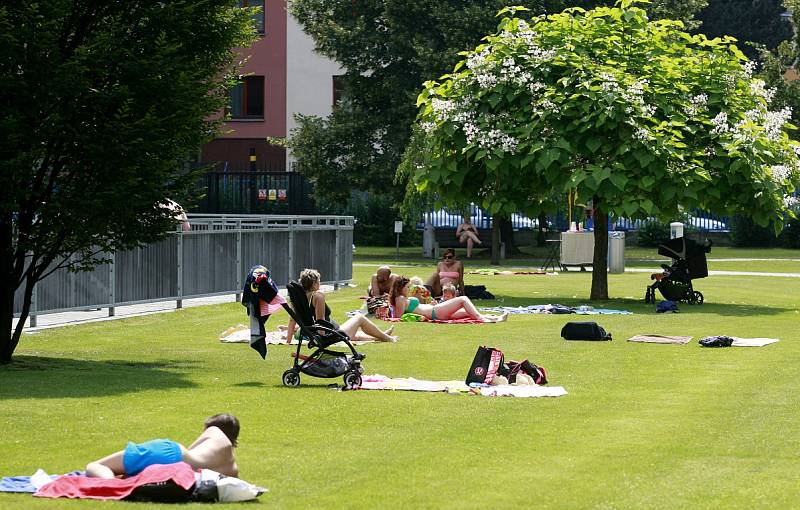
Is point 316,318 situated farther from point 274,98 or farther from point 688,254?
point 274,98

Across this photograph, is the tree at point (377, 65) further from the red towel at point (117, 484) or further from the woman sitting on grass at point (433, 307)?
the red towel at point (117, 484)

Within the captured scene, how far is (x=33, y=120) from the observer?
18.1 m

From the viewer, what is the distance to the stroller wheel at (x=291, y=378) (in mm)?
16922

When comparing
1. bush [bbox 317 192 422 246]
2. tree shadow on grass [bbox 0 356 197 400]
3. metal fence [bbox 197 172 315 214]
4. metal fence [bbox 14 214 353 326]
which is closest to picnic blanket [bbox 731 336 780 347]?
tree shadow on grass [bbox 0 356 197 400]

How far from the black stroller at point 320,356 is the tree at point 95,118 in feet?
8.35

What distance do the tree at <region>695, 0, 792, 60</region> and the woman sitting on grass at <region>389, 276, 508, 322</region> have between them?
63.8 m

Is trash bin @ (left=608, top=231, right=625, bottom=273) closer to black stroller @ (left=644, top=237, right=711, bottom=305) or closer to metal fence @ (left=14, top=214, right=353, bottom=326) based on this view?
metal fence @ (left=14, top=214, right=353, bottom=326)

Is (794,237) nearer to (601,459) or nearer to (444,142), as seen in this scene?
(444,142)

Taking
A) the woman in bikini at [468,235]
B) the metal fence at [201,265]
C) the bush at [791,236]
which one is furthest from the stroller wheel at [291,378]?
the bush at [791,236]

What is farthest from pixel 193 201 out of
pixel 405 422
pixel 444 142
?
pixel 444 142

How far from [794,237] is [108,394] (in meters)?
51.2

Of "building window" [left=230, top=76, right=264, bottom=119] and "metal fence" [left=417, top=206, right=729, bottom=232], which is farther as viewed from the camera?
"building window" [left=230, top=76, right=264, bottom=119]

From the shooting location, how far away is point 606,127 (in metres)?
30.2

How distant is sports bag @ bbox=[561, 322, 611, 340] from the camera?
22641mm
